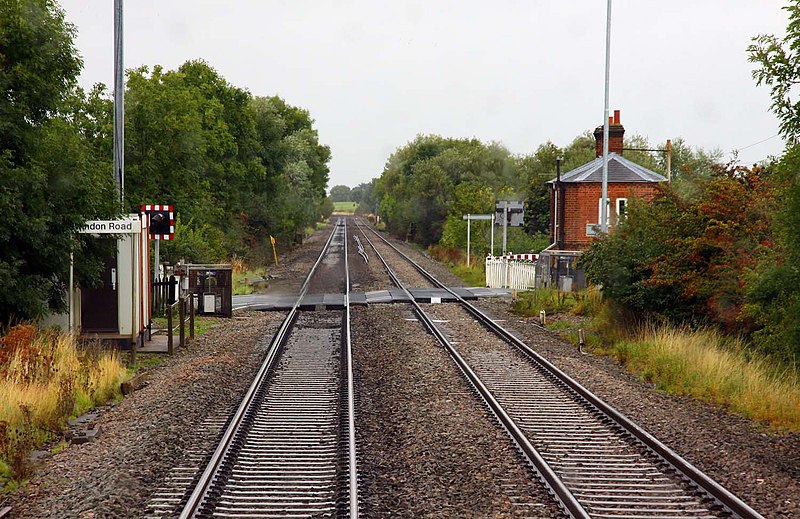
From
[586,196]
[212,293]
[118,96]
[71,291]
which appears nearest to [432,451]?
[71,291]

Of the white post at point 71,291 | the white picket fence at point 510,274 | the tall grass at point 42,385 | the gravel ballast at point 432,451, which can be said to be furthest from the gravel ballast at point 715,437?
the white picket fence at point 510,274

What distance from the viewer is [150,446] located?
8969mm

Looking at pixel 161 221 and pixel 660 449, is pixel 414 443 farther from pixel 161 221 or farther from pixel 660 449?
pixel 161 221

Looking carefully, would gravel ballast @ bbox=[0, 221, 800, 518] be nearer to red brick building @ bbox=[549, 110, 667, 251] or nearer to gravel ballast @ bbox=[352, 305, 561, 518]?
gravel ballast @ bbox=[352, 305, 561, 518]

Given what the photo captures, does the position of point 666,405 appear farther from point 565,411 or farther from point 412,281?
point 412,281

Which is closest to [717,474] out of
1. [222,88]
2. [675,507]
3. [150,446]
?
[675,507]

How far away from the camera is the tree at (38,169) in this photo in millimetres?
13164

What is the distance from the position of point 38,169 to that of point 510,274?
2064cm

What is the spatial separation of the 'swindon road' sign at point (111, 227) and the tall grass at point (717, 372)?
29.8 ft

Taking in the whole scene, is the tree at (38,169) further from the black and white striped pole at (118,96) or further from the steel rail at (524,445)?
the steel rail at (524,445)

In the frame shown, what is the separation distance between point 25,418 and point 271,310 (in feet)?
48.1

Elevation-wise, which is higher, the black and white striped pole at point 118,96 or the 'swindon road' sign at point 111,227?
the black and white striped pole at point 118,96

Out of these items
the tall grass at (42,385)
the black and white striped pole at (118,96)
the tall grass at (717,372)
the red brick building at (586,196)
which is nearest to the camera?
the tall grass at (42,385)

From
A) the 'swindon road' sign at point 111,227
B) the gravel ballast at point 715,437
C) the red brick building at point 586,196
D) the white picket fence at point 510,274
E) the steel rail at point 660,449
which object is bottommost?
the gravel ballast at point 715,437
